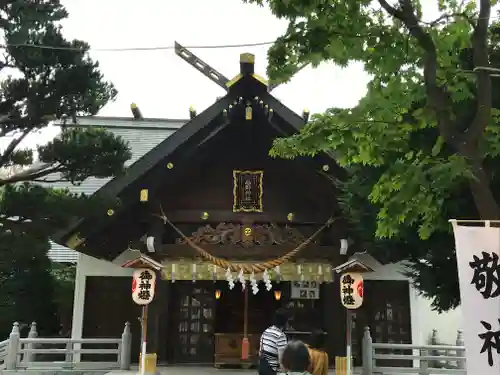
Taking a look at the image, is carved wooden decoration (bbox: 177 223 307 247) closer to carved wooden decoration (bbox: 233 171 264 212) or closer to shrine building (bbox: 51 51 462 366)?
shrine building (bbox: 51 51 462 366)

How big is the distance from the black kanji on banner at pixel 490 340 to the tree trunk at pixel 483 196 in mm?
1068

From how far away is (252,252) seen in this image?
11.3 meters

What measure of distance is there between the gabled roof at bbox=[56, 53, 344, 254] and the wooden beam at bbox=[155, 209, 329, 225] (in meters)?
1.15

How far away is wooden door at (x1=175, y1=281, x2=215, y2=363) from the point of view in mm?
12664

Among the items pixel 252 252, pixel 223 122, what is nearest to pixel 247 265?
pixel 252 252

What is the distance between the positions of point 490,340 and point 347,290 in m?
5.18

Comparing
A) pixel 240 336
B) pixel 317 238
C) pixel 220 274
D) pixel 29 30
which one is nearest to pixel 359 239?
pixel 317 238

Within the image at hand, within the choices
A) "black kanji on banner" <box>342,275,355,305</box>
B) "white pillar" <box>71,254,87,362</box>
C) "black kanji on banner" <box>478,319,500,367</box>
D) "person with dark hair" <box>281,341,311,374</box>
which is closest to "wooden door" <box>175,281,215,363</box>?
"white pillar" <box>71,254,87,362</box>

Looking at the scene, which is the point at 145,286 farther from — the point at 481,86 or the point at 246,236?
the point at 481,86

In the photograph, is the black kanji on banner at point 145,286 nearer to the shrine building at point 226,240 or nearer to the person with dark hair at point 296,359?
the shrine building at point 226,240

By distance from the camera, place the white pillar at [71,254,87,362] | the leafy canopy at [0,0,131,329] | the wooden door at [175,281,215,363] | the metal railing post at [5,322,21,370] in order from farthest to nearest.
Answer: the wooden door at [175,281,215,363] < the white pillar at [71,254,87,362] < the metal railing post at [5,322,21,370] < the leafy canopy at [0,0,131,329]

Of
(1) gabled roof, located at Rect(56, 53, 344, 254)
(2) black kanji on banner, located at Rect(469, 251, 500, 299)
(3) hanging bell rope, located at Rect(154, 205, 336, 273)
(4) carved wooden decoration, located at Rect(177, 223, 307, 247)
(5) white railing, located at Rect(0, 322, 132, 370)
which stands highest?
(1) gabled roof, located at Rect(56, 53, 344, 254)

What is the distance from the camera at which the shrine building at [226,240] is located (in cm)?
1116

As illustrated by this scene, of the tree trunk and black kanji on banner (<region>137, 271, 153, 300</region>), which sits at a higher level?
the tree trunk
